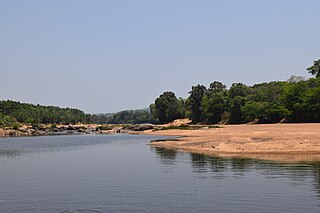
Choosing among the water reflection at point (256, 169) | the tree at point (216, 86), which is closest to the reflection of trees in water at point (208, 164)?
the water reflection at point (256, 169)

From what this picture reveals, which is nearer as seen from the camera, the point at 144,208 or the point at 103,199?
the point at 144,208

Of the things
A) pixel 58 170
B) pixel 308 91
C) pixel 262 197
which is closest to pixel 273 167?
pixel 262 197

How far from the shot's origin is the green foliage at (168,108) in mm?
183625

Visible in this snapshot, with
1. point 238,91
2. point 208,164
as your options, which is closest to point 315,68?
point 238,91

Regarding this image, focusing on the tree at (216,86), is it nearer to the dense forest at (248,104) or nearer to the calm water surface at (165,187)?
the dense forest at (248,104)

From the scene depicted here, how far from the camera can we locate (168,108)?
183250 millimetres

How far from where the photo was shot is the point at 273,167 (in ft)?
118

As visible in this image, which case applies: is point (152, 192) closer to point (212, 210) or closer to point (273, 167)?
point (212, 210)

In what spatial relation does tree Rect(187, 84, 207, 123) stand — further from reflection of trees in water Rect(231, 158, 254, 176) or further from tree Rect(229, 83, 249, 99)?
reflection of trees in water Rect(231, 158, 254, 176)

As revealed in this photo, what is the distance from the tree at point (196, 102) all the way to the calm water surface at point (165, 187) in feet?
394

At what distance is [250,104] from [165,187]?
10153 cm

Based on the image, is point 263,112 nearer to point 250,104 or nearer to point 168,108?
point 250,104

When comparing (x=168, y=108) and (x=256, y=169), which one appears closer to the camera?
(x=256, y=169)

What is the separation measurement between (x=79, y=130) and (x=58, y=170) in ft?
460
